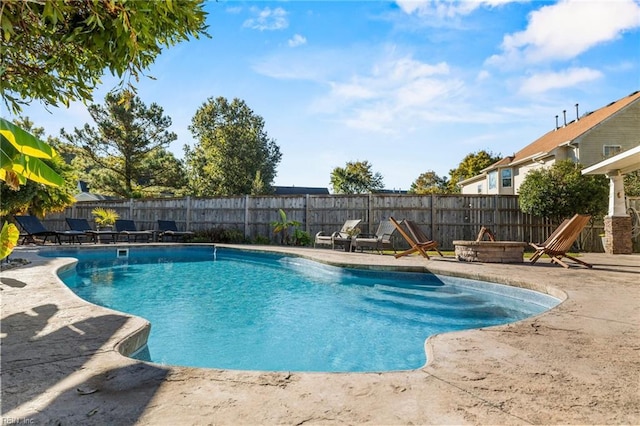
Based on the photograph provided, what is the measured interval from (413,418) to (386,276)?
5911 millimetres

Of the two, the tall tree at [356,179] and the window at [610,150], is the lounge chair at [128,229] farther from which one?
the tall tree at [356,179]

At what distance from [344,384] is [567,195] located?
41.4 ft

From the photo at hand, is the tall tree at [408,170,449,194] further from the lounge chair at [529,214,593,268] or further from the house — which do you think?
the lounge chair at [529,214,593,268]

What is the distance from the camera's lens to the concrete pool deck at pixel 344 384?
5.30 feet

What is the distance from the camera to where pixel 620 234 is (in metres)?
10.6

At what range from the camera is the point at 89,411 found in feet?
5.35

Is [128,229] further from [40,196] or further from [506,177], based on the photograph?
[506,177]

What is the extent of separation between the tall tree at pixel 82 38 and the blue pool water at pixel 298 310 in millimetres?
2381

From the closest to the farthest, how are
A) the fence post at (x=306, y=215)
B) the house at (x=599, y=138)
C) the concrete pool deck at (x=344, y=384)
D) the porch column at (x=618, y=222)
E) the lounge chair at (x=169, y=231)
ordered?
1. the concrete pool deck at (x=344, y=384)
2. the porch column at (x=618, y=222)
3. the fence post at (x=306, y=215)
4. the lounge chair at (x=169, y=231)
5. the house at (x=599, y=138)

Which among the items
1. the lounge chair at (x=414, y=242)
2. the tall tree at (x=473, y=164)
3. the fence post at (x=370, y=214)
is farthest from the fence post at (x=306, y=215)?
the tall tree at (x=473, y=164)

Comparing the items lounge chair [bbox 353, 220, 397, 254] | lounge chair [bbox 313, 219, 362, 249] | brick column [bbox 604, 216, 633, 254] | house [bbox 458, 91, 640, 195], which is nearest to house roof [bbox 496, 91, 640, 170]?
house [bbox 458, 91, 640, 195]

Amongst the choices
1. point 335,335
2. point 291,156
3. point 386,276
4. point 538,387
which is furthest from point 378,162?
point 538,387

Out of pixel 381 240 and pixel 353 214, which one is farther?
pixel 353 214

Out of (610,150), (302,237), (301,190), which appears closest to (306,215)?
(302,237)
